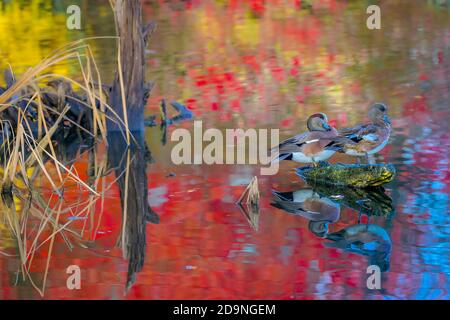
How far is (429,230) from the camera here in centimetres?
Result: 726

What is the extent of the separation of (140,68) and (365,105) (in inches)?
113

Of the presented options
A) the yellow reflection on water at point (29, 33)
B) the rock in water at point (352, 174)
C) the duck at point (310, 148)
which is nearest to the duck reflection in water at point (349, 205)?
the rock in water at point (352, 174)

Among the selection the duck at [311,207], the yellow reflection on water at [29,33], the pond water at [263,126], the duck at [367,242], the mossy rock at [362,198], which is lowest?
the mossy rock at [362,198]

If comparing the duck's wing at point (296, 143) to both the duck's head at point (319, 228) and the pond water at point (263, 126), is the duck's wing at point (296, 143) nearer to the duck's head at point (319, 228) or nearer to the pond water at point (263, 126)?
the pond water at point (263, 126)

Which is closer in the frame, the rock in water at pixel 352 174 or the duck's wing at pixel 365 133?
the rock in water at pixel 352 174

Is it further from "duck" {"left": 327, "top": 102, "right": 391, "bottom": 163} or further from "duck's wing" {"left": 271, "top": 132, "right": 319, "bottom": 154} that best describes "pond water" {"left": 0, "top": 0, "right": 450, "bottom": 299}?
"duck" {"left": 327, "top": 102, "right": 391, "bottom": 163}

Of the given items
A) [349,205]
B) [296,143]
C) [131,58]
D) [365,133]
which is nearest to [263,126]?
[131,58]

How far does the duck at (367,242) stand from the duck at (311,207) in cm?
15

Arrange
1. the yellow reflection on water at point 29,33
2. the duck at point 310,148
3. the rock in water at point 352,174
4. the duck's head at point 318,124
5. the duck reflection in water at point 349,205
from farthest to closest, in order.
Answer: the yellow reflection on water at point 29,33 → the duck's head at point 318,124 → the duck at point 310,148 → the rock in water at point 352,174 → the duck reflection in water at point 349,205

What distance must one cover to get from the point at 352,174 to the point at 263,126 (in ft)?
8.67

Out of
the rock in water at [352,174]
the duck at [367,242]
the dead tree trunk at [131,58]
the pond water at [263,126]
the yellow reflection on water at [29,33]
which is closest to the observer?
the pond water at [263,126]

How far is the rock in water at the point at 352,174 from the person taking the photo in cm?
855

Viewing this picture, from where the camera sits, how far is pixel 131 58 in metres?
10.6
